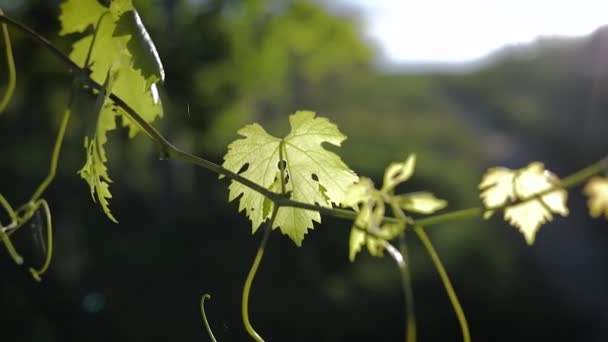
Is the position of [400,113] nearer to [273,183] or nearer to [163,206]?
[163,206]

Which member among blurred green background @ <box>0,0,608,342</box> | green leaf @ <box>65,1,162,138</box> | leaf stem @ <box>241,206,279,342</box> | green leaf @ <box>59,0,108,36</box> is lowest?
leaf stem @ <box>241,206,279,342</box>

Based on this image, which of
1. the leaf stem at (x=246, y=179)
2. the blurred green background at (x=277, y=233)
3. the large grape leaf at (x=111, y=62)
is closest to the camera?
the leaf stem at (x=246, y=179)

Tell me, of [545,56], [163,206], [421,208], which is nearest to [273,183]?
[421,208]

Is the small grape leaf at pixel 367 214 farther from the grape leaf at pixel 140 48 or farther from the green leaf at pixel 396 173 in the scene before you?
the grape leaf at pixel 140 48

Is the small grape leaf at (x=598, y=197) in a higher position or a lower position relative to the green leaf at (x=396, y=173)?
higher

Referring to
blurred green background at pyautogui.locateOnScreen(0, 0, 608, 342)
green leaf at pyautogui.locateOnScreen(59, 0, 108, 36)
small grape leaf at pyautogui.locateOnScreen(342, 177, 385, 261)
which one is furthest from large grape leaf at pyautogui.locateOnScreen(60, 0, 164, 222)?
blurred green background at pyautogui.locateOnScreen(0, 0, 608, 342)

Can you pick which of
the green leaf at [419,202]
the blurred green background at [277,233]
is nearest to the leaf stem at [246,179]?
the green leaf at [419,202]

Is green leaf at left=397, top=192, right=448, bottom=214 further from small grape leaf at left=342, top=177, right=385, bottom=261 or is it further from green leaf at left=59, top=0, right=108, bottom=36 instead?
green leaf at left=59, top=0, right=108, bottom=36
